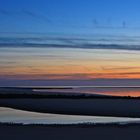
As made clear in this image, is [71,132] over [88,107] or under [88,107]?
over

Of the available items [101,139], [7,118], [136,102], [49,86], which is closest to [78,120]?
[7,118]

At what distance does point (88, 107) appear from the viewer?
974 inches

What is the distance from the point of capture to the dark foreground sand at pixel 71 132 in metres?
13.9

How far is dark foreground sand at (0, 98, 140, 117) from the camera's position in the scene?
22208 millimetres

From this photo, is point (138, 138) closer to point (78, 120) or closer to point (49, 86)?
point (78, 120)

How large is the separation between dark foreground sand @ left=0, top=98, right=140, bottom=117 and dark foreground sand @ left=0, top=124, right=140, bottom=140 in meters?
5.86

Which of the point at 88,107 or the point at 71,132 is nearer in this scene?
the point at 71,132

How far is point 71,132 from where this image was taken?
14.7 metres

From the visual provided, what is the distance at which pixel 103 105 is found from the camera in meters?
25.8

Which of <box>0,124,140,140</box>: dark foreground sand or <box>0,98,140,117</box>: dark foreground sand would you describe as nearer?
<box>0,124,140,140</box>: dark foreground sand

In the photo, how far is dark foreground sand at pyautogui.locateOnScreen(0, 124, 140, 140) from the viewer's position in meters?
13.9

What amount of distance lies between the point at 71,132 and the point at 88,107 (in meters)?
10.1

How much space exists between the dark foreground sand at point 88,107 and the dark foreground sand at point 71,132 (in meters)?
5.86

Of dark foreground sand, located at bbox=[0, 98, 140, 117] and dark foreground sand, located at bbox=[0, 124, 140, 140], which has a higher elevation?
dark foreground sand, located at bbox=[0, 124, 140, 140]
